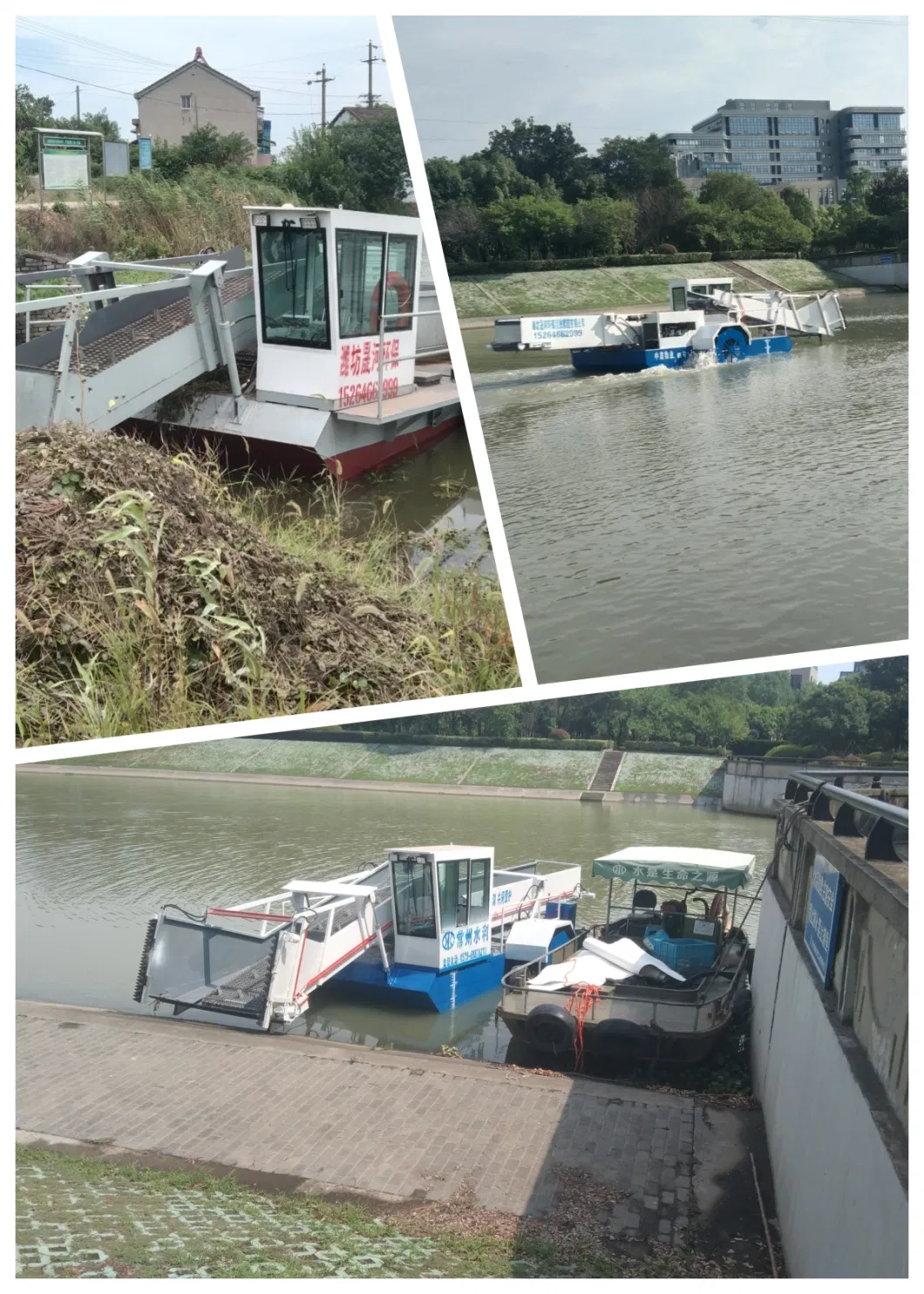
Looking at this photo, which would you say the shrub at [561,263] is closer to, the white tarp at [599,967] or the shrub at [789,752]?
the shrub at [789,752]

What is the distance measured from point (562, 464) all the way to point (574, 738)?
2501cm

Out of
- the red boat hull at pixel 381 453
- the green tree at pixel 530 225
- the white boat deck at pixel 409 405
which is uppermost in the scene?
the green tree at pixel 530 225

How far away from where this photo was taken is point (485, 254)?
24641 mm

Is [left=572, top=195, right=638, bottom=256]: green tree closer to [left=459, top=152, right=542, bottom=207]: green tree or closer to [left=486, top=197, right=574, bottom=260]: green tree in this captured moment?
[left=486, top=197, right=574, bottom=260]: green tree

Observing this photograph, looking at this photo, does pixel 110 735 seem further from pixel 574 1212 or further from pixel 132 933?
pixel 132 933

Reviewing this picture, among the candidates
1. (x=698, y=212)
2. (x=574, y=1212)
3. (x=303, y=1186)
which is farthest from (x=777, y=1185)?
(x=698, y=212)

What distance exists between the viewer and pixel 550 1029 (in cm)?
810

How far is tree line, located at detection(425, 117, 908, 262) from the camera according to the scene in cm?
1822

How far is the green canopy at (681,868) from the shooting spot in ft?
33.2

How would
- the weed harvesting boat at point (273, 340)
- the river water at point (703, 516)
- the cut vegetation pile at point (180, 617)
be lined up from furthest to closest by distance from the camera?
the weed harvesting boat at point (273, 340)
the river water at point (703, 516)
the cut vegetation pile at point (180, 617)

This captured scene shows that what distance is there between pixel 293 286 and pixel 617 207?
736 inches

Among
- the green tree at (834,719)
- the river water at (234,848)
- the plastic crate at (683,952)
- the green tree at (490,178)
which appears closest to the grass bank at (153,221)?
the green tree at (490,178)

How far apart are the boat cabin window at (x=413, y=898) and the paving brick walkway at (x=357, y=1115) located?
161 centimetres

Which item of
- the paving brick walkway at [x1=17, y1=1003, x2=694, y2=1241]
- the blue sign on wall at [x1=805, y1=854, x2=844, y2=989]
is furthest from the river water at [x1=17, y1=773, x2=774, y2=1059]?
the blue sign on wall at [x1=805, y1=854, x2=844, y2=989]
